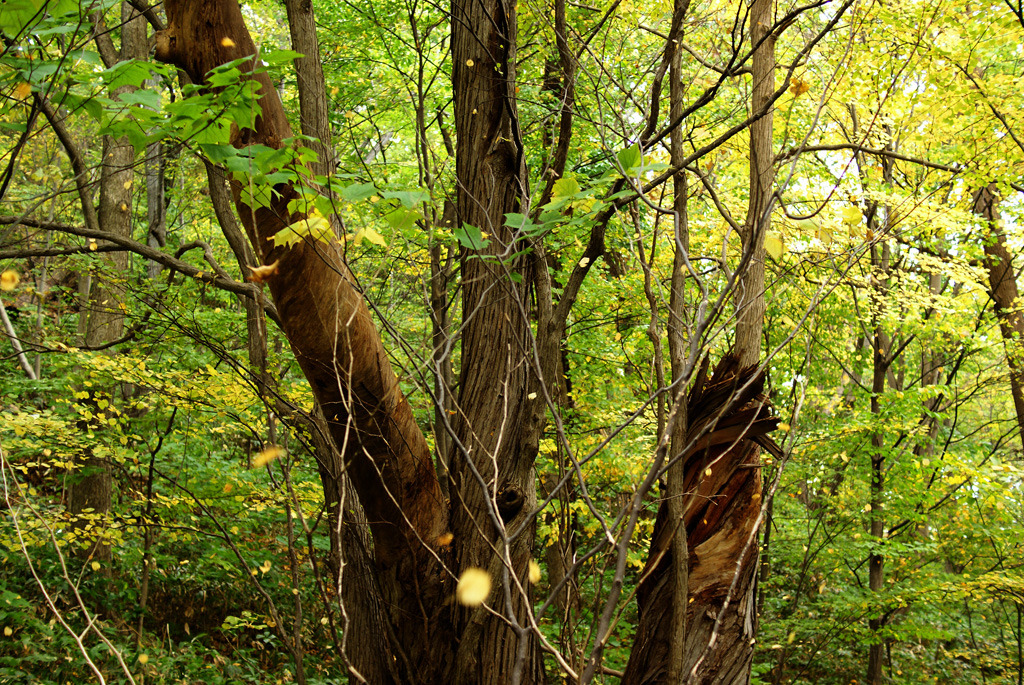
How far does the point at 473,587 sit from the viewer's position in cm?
268

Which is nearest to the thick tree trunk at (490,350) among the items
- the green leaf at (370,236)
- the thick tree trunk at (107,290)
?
the green leaf at (370,236)

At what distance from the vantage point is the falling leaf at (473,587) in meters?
2.66

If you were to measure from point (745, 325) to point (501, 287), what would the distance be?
140 centimetres

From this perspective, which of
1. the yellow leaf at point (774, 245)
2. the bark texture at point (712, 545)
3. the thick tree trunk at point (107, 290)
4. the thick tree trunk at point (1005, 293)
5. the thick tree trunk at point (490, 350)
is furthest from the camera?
the thick tree trunk at point (1005, 293)

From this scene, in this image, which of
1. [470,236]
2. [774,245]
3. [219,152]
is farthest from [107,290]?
[774,245]

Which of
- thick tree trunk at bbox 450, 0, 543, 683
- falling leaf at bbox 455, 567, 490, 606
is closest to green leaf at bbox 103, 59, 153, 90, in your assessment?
thick tree trunk at bbox 450, 0, 543, 683

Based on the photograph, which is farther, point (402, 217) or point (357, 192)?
point (402, 217)

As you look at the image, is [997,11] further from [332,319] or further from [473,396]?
[332,319]

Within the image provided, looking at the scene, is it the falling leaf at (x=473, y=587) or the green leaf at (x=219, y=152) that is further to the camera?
the falling leaf at (x=473, y=587)

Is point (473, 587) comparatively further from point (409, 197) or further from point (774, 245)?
point (774, 245)

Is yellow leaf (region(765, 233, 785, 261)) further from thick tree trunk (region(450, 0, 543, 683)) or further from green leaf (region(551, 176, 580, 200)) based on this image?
thick tree trunk (region(450, 0, 543, 683))

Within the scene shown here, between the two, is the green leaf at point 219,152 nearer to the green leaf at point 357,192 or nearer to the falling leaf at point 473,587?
the green leaf at point 357,192

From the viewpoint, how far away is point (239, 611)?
276 inches

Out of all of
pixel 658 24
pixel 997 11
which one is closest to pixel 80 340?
pixel 658 24
